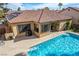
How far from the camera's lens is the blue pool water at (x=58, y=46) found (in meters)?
5.34

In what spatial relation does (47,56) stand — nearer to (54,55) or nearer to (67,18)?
(54,55)

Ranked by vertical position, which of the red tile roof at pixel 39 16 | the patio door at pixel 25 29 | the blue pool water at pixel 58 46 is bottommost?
the blue pool water at pixel 58 46

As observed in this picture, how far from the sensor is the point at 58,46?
5.37 m

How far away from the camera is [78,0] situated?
5145mm

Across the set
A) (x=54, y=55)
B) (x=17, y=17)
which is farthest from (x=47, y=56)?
(x=17, y=17)

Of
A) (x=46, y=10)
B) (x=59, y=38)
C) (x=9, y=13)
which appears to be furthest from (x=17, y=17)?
(x=59, y=38)

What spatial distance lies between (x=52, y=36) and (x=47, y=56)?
0.42 m

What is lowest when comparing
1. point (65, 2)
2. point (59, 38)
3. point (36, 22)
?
point (59, 38)

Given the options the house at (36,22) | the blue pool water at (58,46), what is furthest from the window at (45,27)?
the blue pool water at (58,46)

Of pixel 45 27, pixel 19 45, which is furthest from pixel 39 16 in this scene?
pixel 19 45

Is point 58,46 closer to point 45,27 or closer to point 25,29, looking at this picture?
point 45,27

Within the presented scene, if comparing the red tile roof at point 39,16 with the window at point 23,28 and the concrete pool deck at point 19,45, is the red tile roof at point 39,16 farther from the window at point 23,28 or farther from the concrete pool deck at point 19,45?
the concrete pool deck at point 19,45

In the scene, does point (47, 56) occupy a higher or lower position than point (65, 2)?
lower

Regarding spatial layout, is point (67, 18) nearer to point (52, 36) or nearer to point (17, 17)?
point (52, 36)
